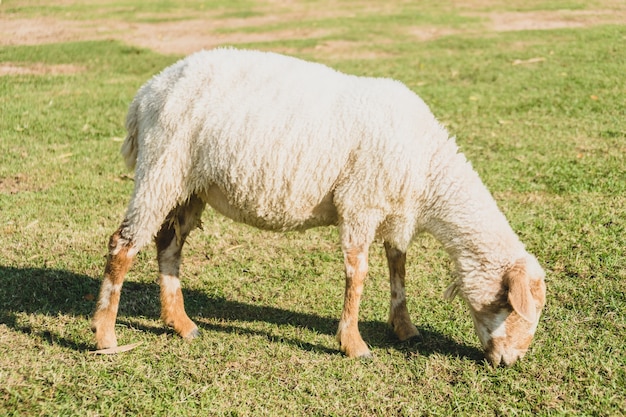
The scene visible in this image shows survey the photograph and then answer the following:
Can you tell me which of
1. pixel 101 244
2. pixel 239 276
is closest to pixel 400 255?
pixel 239 276

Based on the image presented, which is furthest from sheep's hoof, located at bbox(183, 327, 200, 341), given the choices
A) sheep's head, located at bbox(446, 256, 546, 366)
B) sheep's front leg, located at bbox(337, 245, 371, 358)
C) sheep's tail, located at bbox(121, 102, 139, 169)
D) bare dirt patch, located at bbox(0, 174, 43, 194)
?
bare dirt patch, located at bbox(0, 174, 43, 194)

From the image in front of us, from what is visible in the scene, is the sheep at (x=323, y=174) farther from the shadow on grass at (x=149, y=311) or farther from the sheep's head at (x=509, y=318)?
the shadow on grass at (x=149, y=311)

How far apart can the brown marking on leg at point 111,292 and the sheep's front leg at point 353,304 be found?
5.01 ft

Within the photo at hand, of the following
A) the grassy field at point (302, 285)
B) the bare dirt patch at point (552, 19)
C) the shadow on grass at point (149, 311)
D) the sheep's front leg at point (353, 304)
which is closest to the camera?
the grassy field at point (302, 285)

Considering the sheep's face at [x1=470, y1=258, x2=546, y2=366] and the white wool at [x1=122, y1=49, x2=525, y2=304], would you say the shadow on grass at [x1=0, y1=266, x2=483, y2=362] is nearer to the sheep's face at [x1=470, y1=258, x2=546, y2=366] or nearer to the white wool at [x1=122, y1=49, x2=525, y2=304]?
the sheep's face at [x1=470, y1=258, x2=546, y2=366]

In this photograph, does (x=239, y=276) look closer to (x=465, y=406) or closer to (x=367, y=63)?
(x=465, y=406)

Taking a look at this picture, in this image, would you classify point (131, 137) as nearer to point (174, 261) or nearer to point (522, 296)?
point (174, 261)

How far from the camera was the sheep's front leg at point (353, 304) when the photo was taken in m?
4.54

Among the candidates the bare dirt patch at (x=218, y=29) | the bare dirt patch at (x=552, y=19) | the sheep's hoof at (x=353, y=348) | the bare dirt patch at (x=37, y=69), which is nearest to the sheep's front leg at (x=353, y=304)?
the sheep's hoof at (x=353, y=348)

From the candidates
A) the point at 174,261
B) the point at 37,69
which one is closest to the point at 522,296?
the point at 174,261

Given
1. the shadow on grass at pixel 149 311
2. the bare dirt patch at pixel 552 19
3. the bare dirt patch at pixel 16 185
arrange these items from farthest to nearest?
the bare dirt patch at pixel 552 19 < the bare dirt patch at pixel 16 185 < the shadow on grass at pixel 149 311

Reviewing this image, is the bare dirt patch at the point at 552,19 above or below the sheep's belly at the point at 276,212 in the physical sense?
above

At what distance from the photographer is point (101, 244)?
630 cm

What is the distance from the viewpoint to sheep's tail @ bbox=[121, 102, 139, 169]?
485 cm
